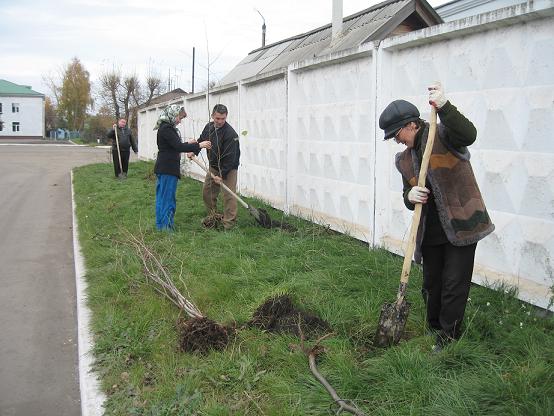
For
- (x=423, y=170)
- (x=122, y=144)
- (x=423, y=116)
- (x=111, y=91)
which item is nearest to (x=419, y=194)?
(x=423, y=170)

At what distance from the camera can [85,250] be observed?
7.46m

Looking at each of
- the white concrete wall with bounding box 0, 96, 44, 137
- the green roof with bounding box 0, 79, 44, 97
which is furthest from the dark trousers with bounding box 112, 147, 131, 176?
the green roof with bounding box 0, 79, 44, 97

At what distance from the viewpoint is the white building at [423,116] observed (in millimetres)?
4012

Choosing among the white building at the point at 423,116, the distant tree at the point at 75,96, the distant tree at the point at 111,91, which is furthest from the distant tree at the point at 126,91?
the white building at the point at 423,116

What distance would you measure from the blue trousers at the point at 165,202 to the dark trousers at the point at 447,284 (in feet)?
15.3

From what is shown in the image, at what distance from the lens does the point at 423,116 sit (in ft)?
17.2

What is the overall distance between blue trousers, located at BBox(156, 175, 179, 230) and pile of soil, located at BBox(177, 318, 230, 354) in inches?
148

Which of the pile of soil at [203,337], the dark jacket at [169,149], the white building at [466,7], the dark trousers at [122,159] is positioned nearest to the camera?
the pile of soil at [203,337]

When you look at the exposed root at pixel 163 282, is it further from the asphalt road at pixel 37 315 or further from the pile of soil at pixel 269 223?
the pile of soil at pixel 269 223

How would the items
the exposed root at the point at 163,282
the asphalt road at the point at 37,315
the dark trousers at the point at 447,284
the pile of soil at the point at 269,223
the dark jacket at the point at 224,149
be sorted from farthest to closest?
the dark jacket at the point at 224,149 → the pile of soil at the point at 269,223 → the exposed root at the point at 163,282 → the asphalt road at the point at 37,315 → the dark trousers at the point at 447,284

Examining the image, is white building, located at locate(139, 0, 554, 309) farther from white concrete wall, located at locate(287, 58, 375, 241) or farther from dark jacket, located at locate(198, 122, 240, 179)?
dark jacket, located at locate(198, 122, 240, 179)

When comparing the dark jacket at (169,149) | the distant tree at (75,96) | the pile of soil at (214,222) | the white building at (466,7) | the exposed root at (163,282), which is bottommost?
the exposed root at (163,282)

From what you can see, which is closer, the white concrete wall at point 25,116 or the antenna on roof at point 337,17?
the antenna on roof at point 337,17

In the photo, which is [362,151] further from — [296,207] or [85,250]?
[85,250]
